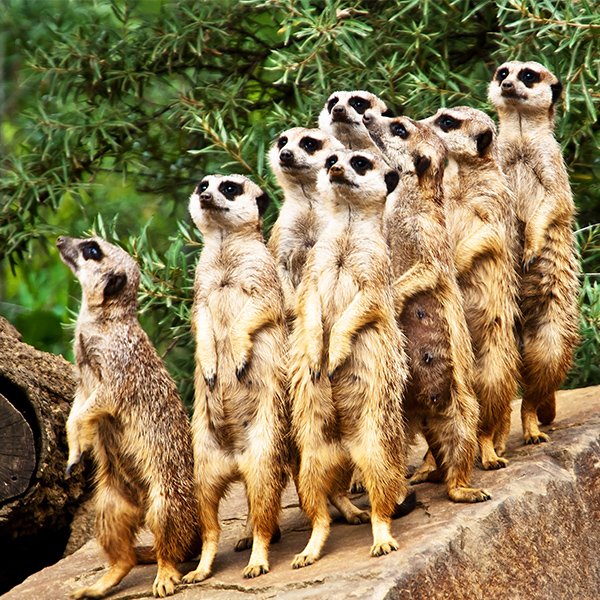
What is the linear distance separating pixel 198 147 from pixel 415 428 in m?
3.41

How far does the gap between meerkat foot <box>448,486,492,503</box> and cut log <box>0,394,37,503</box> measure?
2.04 metres

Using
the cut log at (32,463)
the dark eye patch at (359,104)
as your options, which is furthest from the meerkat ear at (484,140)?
the cut log at (32,463)

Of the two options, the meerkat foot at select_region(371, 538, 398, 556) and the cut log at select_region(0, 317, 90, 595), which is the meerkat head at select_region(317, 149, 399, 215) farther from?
the cut log at select_region(0, 317, 90, 595)

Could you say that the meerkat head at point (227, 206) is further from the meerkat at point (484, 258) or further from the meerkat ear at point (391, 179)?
the meerkat at point (484, 258)

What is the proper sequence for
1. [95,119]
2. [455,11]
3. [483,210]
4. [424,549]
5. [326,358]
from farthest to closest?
1. [95,119]
2. [455,11]
3. [483,210]
4. [326,358]
5. [424,549]

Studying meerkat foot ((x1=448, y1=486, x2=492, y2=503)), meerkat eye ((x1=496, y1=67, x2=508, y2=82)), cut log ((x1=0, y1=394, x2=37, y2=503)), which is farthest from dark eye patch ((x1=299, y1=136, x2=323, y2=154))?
cut log ((x1=0, y1=394, x2=37, y2=503))

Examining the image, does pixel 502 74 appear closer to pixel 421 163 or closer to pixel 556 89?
pixel 556 89

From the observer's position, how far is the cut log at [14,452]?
155 inches

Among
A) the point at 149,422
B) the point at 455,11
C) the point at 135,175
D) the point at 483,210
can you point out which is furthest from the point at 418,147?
the point at 135,175

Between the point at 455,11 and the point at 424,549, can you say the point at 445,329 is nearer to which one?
the point at 424,549

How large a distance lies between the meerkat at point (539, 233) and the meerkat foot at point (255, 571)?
1.68m

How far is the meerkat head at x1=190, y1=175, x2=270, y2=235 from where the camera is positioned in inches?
140

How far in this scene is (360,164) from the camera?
11.0ft

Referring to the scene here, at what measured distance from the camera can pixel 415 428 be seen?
11.8 ft
